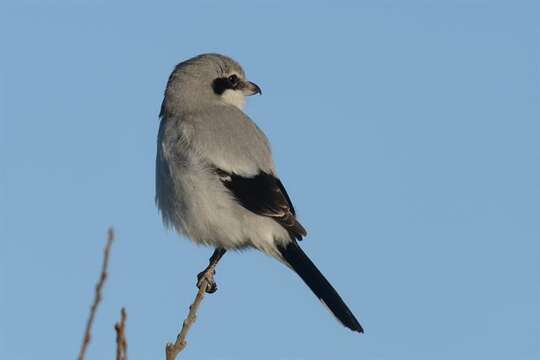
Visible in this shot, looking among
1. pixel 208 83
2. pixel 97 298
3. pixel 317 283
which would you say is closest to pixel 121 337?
pixel 97 298

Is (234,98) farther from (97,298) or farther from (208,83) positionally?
(97,298)

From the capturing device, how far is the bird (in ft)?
14.4

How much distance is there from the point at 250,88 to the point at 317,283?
5.21 feet

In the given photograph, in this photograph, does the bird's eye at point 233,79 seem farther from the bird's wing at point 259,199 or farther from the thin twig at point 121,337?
the thin twig at point 121,337

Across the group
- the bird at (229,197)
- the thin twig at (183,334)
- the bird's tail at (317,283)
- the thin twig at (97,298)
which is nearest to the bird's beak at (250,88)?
the bird at (229,197)

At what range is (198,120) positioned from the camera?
4727 mm

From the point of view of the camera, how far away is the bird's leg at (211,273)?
440 centimetres

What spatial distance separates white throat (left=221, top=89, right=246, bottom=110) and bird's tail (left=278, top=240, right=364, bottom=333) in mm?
1175

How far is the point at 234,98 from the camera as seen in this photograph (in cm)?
525

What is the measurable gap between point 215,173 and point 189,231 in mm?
343

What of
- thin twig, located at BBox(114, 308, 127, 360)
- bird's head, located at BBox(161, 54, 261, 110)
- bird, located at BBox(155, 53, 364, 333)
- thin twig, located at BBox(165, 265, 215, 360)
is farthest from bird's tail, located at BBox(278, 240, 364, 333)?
thin twig, located at BBox(114, 308, 127, 360)

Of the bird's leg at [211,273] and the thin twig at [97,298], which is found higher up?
the bird's leg at [211,273]

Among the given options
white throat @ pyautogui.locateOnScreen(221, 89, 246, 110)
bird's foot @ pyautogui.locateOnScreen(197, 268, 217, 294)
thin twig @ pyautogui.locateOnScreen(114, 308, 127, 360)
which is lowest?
thin twig @ pyautogui.locateOnScreen(114, 308, 127, 360)

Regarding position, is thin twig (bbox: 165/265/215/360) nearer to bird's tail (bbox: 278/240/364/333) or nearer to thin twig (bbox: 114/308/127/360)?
thin twig (bbox: 114/308/127/360)
